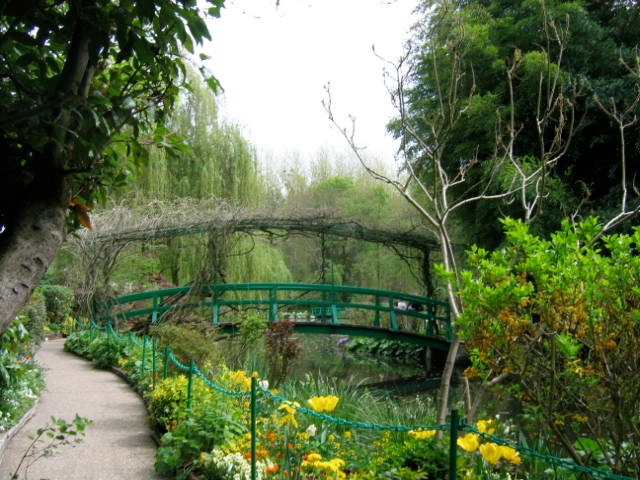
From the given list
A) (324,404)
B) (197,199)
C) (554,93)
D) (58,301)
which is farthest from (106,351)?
(554,93)

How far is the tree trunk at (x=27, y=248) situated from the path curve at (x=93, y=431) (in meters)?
3.23

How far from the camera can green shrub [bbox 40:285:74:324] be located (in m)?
12.5

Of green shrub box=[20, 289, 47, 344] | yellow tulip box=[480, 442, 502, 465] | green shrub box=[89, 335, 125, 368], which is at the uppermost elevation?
green shrub box=[20, 289, 47, 344]

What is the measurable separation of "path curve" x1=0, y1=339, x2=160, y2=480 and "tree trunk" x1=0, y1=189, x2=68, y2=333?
10.6 feet

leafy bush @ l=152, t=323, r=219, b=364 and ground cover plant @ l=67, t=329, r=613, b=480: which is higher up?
leafy bush @ l=152, t=323, r=219, b=364

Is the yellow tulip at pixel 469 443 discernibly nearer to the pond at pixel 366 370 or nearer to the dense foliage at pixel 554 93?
the dense foliage at pixel 554 93

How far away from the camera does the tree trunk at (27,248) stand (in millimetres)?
1319

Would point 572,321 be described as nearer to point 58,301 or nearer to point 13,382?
point 13,382

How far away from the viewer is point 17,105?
1.71 metres

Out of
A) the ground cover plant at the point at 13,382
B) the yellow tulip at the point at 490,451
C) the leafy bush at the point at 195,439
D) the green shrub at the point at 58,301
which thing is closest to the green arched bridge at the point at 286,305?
the green shrub at the point at 58,301

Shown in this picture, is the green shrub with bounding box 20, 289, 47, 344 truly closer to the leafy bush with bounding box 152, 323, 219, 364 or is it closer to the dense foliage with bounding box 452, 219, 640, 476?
the leafy bush with bounding box 152, 323, 219, 364

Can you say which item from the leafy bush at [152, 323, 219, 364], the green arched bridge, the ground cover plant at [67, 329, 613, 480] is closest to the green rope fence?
the ground cover plant at [67, 329, 613, 480]

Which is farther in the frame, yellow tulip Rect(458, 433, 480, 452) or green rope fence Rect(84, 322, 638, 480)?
yellow tulip Rect(458, 433, 480, 452)

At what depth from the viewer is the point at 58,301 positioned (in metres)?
12.7
